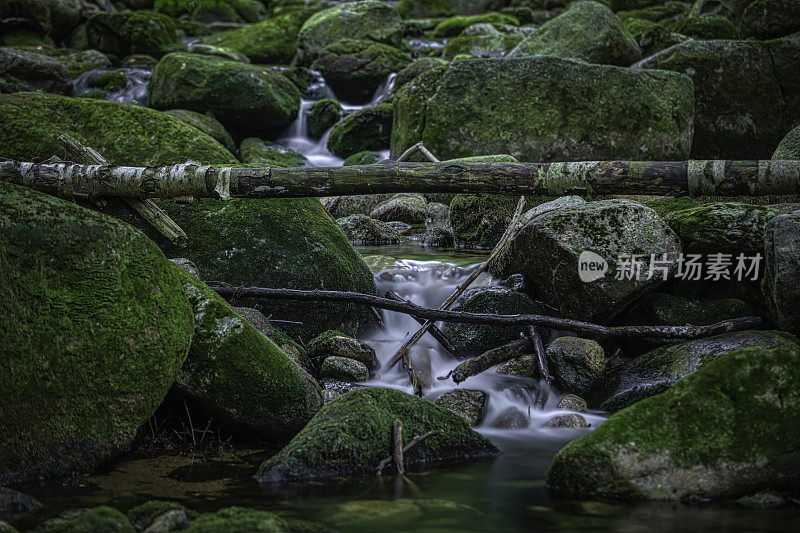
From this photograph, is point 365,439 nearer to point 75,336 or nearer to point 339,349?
point 75,336

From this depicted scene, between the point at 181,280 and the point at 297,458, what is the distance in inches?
59.8

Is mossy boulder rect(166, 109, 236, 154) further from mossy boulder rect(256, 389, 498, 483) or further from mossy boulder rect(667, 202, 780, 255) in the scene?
mossy boulder rect(256, 389, 498, 483)

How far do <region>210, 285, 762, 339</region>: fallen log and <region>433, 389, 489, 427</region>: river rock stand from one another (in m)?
0.84

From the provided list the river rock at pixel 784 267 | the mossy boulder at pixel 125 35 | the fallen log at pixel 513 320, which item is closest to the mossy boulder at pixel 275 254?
the fallen log at pixel 513 320

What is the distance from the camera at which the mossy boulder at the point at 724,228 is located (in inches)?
225

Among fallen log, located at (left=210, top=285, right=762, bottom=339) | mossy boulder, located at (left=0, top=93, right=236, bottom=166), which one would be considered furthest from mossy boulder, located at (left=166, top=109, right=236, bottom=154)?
fallen log, located at (left=210, top=285, right=762, bottom=339)

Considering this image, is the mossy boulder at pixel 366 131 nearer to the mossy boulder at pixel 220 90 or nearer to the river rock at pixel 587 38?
the mossy boulder at pixel 220 90

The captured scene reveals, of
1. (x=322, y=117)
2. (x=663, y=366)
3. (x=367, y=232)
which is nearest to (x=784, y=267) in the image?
(x=663, y=366)

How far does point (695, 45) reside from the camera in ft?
44.1

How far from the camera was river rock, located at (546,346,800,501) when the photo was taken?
3.17 m

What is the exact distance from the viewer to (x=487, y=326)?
6.30 meters

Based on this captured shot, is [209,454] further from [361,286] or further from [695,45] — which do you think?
[695,45]

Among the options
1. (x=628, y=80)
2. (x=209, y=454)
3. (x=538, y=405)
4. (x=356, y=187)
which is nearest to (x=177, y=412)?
(x=209, y=454)

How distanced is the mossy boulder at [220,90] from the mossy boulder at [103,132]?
7.86m
